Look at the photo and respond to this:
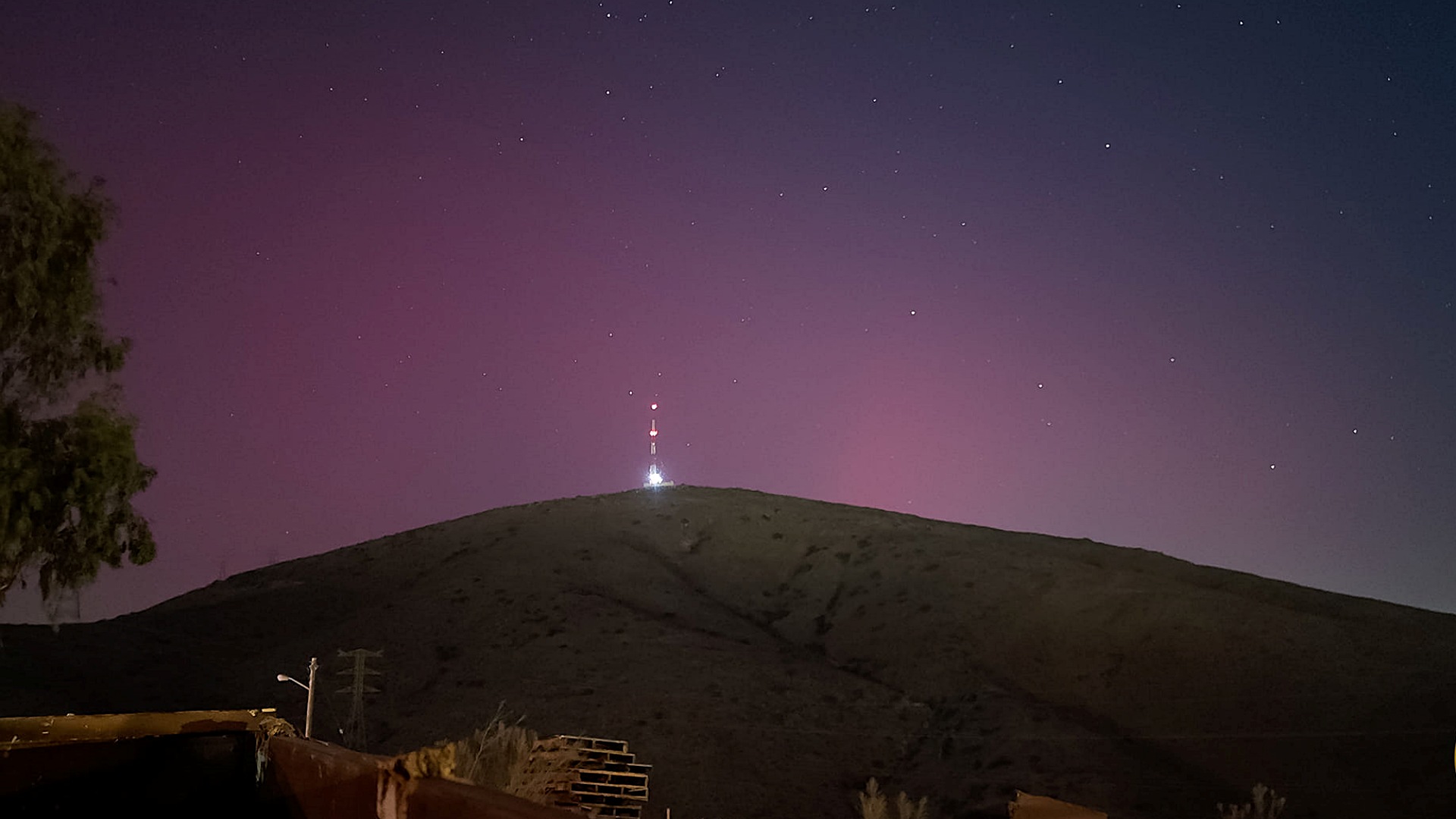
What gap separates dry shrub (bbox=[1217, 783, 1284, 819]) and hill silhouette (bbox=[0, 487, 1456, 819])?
0.70 m

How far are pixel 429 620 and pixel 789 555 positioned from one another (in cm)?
2720

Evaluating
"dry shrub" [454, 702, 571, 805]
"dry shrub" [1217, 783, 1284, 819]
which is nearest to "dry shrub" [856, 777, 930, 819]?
"dry shrub" [1217, 783, 1284, 819]

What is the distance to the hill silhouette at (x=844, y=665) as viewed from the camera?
4319 cm

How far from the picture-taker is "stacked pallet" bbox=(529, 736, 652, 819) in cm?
2319

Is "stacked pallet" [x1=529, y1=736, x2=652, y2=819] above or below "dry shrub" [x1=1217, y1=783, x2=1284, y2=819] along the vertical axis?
above

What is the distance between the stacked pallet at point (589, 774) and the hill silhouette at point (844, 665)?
11.4 meters

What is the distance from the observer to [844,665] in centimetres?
5997

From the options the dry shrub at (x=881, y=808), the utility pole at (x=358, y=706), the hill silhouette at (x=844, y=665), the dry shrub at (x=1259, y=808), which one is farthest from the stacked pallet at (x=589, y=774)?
the dry shrub at (x=1259, y=808)

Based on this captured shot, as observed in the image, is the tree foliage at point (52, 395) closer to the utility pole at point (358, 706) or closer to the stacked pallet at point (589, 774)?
the stacked pallet at point (589, 774)

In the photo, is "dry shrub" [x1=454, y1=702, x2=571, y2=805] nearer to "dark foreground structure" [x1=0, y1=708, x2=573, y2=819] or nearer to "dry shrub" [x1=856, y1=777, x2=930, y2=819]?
"dark foreground structure" [x1=0, y1=708, x2=573, y2=819]

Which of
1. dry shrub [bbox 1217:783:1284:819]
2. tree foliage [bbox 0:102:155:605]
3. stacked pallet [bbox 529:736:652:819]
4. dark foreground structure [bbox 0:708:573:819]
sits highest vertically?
tree foliage [bbox 0:102:155:605]

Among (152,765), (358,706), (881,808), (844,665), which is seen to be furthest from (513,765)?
(844,665)

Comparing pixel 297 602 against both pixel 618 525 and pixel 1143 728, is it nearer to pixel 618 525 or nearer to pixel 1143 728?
pixel 618 525

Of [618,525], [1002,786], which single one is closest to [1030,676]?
[1002,786]
